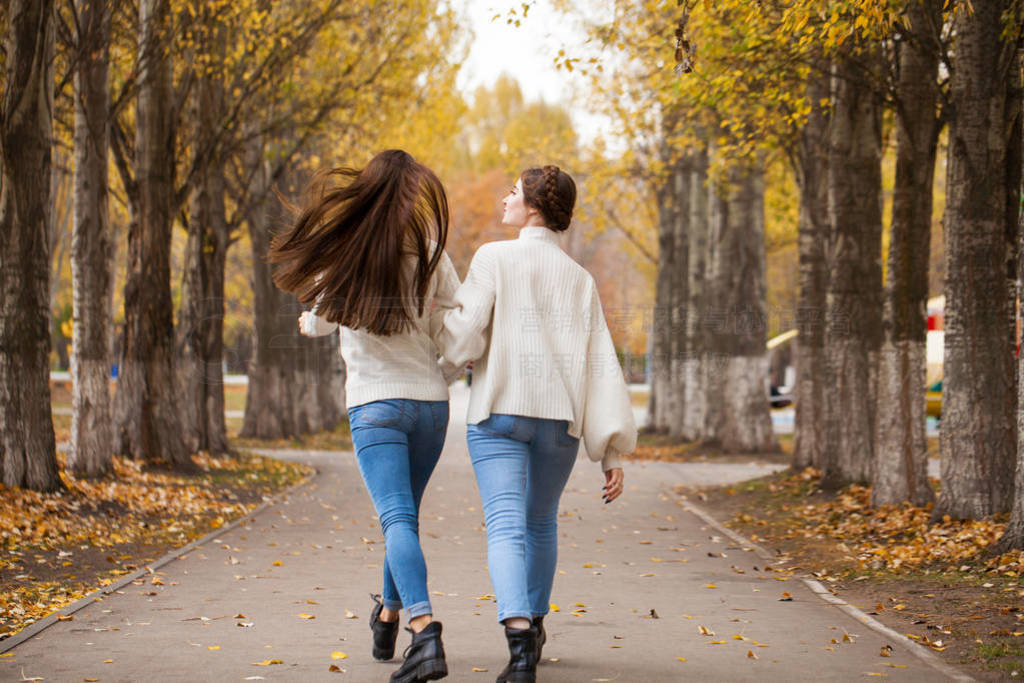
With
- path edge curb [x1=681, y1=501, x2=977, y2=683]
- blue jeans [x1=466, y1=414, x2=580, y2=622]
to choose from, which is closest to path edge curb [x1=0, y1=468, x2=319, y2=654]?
blue jeans [x1=466, y1=414, x2=580, y2=622]

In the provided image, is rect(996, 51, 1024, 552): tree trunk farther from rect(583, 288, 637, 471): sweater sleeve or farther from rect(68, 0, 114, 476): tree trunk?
rect(68, 0, 114, 476): tree trunk

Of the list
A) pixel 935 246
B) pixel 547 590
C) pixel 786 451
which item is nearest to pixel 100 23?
pixel 547 590

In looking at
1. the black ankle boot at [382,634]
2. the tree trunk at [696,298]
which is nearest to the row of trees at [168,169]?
the tree trunk at [696,298]

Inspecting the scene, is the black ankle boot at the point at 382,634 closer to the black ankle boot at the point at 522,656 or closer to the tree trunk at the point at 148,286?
the black ankle boot at the point at 522,656

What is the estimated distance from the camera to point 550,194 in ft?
17.2

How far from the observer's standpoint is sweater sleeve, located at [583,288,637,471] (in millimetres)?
5246

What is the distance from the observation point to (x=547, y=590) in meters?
5.39

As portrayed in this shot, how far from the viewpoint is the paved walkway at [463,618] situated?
5.61 metres

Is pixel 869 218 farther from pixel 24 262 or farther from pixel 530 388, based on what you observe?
pixel 530 388

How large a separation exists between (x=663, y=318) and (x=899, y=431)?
16.7m

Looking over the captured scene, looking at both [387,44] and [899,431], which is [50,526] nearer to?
[899,431]

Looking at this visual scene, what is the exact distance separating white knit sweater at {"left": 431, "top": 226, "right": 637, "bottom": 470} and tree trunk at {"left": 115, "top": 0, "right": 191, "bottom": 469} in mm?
11605

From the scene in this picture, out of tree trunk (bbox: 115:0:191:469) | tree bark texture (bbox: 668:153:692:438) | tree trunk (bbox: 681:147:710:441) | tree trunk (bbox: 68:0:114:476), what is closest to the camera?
tree trunk (bbox: 68:0:114:476)

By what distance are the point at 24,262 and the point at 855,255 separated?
8.41 meters
